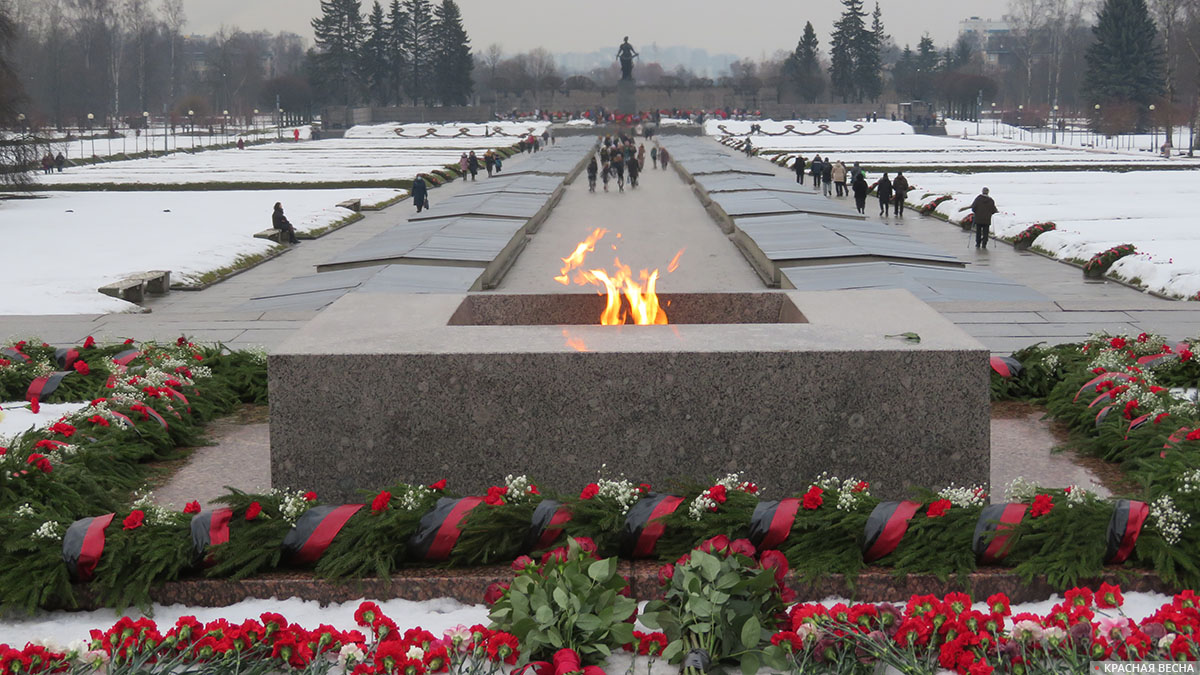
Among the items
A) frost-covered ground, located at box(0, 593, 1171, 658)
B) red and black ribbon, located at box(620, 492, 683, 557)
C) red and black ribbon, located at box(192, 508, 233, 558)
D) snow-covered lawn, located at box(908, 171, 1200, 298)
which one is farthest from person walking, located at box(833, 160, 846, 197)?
red and black ribbon, located at box(192, 508, 233, 558)

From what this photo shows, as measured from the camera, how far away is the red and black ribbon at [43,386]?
32.2 ft

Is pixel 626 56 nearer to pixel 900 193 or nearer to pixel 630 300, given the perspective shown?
pixel 900 193

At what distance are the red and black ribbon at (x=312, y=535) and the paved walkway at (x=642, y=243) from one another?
25.3 feet

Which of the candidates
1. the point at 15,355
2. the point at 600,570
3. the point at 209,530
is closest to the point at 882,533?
the point at 600,570

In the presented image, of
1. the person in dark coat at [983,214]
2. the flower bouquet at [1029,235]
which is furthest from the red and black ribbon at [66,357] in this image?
the flower bouquet at [1029,235]

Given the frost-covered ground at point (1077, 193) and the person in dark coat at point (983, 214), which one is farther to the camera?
the person in dark coat at point (983, 214)

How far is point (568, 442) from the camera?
6.80m

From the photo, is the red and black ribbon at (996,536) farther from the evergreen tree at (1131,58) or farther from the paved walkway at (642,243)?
the evergreen tree at (1131,58)

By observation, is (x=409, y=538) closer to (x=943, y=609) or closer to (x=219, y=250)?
(x=943, y=609)

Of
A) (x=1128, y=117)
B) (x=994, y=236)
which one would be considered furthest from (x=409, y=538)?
(x=1128, y=117)

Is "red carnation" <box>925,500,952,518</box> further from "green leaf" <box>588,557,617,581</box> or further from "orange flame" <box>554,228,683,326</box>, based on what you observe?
"orange flame" <box>554,228,683,326</box>

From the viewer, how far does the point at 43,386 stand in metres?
9.90

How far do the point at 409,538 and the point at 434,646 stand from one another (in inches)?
47.7

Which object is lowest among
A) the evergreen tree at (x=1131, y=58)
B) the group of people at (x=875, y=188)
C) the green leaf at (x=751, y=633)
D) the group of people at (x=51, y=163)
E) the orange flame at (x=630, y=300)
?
the green leaf at (x=751, y=633)
